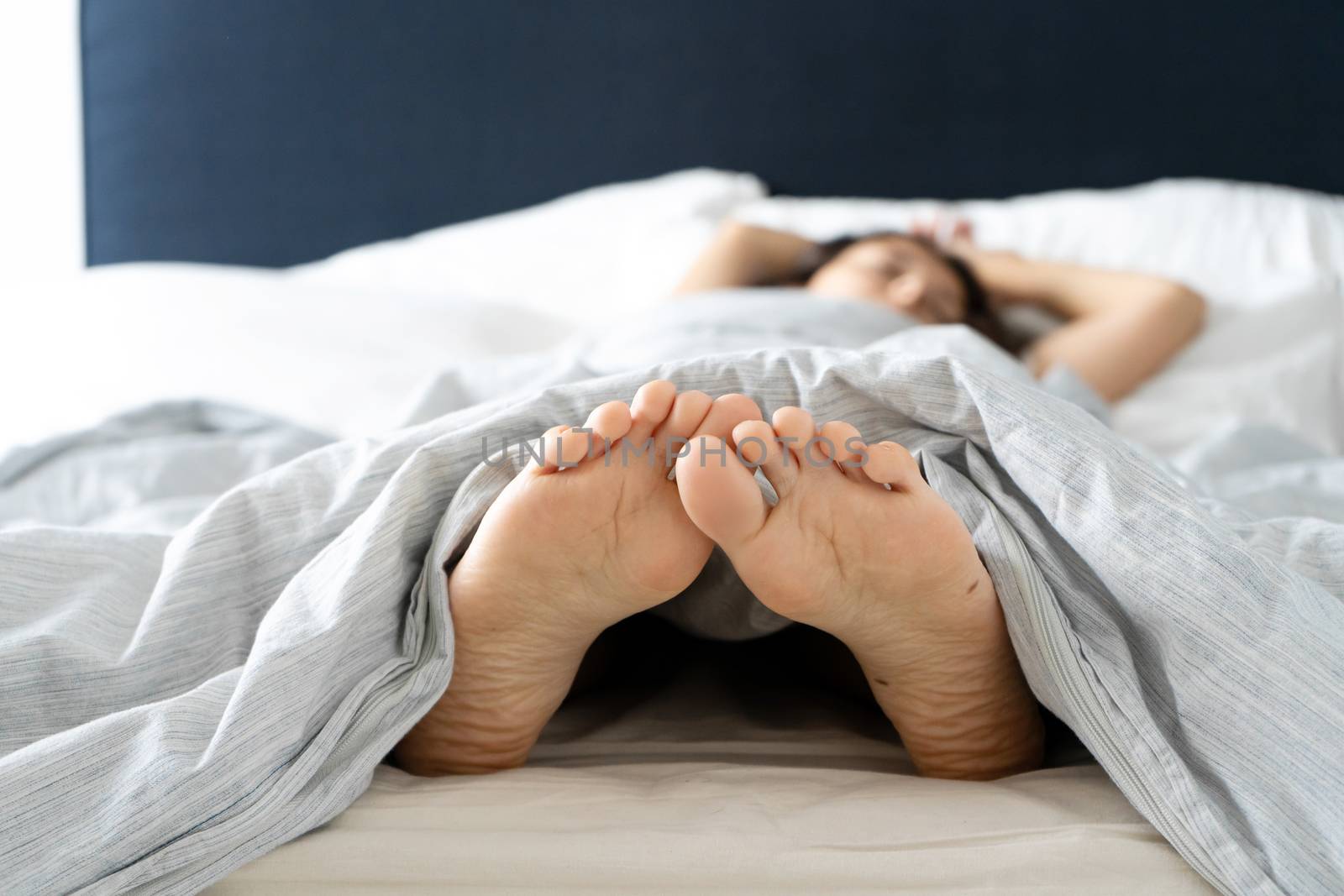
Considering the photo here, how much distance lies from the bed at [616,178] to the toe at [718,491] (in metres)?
0.25

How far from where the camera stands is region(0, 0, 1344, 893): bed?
1343 mm

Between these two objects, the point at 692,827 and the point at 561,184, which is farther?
the point at 561,184

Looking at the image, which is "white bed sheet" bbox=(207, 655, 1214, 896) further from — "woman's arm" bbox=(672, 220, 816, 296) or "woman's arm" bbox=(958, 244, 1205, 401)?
"woman's arm" bbox=(672, 220, 816, 296)

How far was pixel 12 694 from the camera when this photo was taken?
0.57 meters

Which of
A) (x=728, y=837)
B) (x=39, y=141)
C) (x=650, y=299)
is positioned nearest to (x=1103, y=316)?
(x=650, y=299)

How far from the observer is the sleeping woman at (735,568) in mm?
555

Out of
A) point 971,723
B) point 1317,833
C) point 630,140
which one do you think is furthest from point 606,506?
point 630,140

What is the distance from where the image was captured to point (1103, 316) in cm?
141

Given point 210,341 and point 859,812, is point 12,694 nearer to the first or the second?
point 859,812

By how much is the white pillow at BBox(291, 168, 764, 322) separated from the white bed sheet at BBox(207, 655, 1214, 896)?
3.57ft

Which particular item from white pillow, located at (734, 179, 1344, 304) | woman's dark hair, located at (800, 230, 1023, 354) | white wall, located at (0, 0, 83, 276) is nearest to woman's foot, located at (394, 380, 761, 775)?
woman's dark hair, located at (800, 230, 1023, 354)

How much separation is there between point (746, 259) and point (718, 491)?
1066mm

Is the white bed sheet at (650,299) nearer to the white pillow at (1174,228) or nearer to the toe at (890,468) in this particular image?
the white pillow at (1174,228)

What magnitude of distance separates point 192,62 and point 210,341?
971 millimetres
